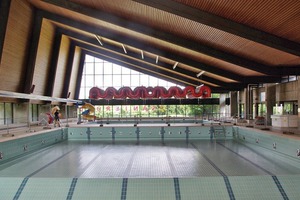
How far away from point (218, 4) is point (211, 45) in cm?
382

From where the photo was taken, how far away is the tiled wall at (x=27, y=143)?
7001 millimetres

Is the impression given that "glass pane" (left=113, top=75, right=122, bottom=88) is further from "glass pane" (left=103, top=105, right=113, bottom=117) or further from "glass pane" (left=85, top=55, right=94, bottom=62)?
"glass pane" (left=85, top=55, right=94, bottom=62)

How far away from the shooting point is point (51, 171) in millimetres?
Result: 5836

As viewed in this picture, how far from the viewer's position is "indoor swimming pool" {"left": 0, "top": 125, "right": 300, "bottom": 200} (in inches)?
191

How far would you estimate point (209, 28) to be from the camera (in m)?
8.62

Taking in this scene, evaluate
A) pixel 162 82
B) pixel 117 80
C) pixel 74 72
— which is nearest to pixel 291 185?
pixel 74 72

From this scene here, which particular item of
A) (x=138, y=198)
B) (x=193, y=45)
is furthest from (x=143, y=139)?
(x=138, y=198)

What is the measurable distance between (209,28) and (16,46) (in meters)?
10.1

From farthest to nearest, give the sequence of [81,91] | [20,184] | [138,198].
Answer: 1. [81,91]
2. [20,184]
3. [138,198]

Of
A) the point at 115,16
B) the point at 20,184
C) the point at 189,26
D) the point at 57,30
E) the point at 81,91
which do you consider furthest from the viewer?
the point at 81,91

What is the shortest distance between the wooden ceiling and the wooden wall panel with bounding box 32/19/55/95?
104cm

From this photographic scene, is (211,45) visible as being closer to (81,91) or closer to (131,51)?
(131,51)

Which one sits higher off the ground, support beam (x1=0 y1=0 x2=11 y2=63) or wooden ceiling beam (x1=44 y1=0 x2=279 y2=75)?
support beam (x1=0 y1=0 x2=11 y2=63)

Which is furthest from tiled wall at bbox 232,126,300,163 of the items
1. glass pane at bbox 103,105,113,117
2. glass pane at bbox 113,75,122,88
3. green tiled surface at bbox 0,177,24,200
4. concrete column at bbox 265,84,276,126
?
glass pane at bbox 103,105,113,117
